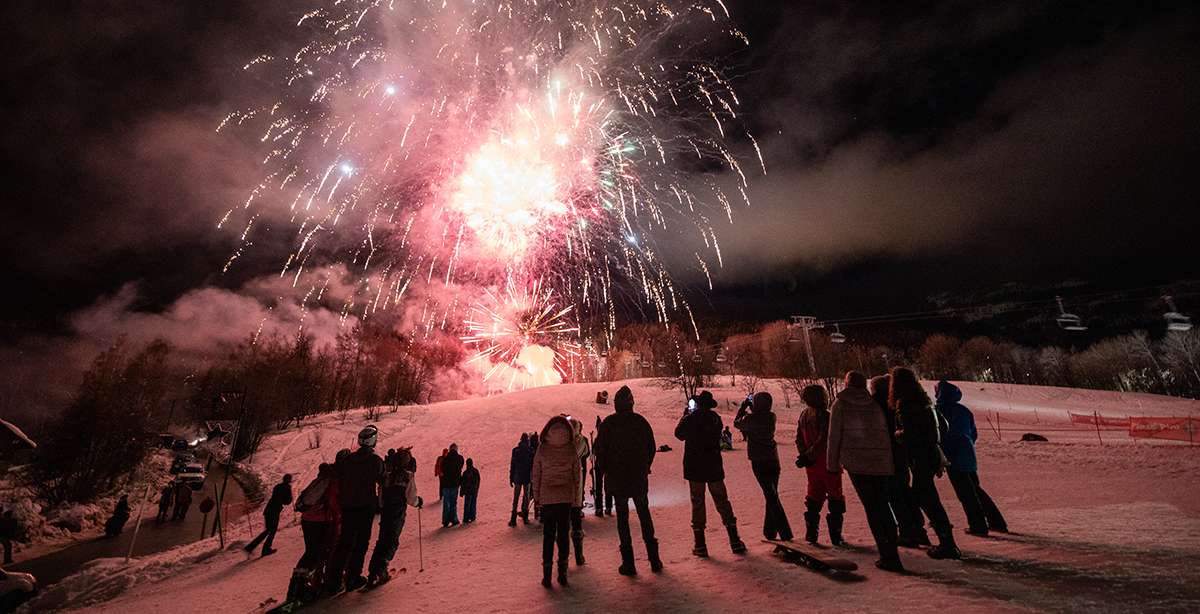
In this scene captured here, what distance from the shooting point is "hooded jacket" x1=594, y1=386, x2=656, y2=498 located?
5398 mm

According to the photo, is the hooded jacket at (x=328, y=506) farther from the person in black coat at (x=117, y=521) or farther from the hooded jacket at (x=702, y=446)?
the person in black coat at (x=117, y=521)

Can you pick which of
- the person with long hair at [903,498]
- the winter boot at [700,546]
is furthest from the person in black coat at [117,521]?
the person with long hair at [903,498]

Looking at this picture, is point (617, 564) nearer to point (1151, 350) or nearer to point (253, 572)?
point (253, 572)

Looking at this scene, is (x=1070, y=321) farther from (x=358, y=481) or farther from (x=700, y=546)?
(x=358, y=481)

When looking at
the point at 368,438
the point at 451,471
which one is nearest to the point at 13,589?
the point at 368,438

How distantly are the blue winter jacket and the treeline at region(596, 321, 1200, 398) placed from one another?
49018 mm

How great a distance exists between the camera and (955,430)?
597 centimetres

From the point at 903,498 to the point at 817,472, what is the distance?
903mm

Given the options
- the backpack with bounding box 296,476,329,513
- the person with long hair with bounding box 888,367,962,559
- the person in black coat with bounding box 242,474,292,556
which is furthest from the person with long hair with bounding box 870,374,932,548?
the person in black coat with bounding box 242,474,292,556

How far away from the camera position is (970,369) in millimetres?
86500

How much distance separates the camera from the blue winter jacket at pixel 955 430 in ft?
19.0

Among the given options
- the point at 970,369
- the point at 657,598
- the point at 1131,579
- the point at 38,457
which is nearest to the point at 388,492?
the point at 657,598

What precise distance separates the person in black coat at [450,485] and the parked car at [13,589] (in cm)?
742

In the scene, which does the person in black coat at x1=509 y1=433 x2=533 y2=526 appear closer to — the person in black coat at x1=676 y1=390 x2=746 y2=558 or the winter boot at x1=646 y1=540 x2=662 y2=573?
the person in black coat at x1=676 y1=390 x2=746 y2=558
